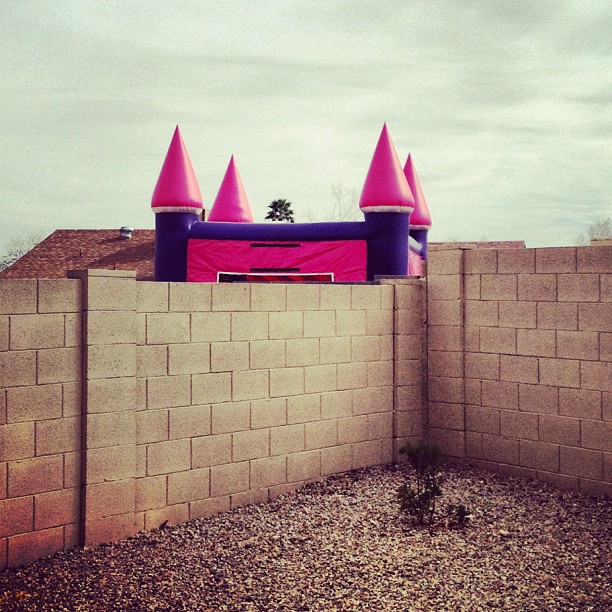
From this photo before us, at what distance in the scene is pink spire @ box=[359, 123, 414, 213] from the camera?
11406 millimetres

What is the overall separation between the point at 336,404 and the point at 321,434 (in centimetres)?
34

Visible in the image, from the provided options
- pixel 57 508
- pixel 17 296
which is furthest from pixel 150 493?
pixel 17 296

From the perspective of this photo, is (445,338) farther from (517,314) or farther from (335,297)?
(335,297)

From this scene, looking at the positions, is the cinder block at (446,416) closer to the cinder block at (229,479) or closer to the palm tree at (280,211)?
the cinder block at (229,479)

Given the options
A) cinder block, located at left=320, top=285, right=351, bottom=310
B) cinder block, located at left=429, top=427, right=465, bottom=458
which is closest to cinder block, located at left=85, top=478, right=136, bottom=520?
cinder block, located at left=320, top=285, right=351, bottom=310

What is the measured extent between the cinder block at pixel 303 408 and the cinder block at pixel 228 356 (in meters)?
0.64

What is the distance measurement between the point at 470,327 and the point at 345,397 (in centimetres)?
153

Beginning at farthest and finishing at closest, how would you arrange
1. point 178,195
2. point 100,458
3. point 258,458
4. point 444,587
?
point 178,195, point 258,458, point 100,458, point 444,587

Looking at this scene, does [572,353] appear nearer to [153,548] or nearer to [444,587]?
[444,587]

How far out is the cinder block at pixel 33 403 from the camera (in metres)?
5.04

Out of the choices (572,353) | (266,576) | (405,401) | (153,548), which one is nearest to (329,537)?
(266,576)

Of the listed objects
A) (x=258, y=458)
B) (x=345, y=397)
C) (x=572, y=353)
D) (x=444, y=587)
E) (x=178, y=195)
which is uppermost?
(x=178, y=195)

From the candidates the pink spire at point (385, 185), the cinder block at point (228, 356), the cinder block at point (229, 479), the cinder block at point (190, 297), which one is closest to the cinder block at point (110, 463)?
the cinder block at point (229, 479)

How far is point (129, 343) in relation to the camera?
18.3 ft
